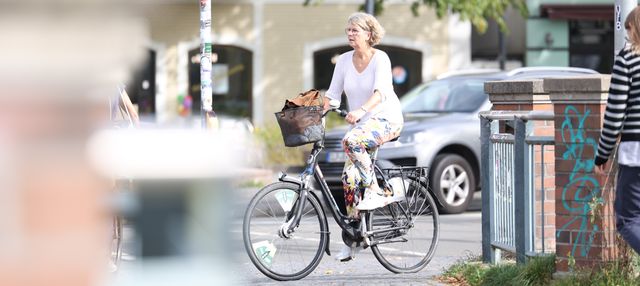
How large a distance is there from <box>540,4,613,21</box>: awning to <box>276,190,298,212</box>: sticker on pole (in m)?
21.3

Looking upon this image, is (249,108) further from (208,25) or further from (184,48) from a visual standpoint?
(208,25)

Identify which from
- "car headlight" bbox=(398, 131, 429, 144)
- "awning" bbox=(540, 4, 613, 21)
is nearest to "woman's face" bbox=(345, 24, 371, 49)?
"car headlight" bbox=(398, 131, 429, 144)

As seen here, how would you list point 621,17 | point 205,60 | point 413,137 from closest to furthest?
point 621,17 → point 205,60 → point 413,137

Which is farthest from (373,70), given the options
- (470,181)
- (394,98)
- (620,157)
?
(470,181)

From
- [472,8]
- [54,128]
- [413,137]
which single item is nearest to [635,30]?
[54,128]

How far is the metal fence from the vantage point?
291 inches

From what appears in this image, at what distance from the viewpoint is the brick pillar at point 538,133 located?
7414 millimetres

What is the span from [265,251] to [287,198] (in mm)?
354

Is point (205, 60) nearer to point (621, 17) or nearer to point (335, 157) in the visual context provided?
point (335, 157)

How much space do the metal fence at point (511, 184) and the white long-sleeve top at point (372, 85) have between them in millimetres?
599

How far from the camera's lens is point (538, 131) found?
25.7 feet

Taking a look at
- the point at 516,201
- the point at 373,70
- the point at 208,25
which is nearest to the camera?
the point at 516,201

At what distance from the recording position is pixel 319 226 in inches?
310

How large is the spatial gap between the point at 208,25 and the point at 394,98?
11.8 ft
